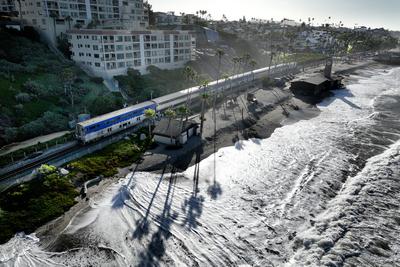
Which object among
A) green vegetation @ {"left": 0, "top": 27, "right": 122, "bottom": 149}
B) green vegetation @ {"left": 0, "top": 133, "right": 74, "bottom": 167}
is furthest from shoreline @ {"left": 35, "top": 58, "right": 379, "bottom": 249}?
green vegetation @ {"left": 0, "top": 27, "right": 122, "bottom": 149}

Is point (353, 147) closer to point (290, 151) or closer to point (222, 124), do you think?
point (290, 151)

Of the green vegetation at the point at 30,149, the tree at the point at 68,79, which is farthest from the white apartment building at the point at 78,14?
the green vegetation at the point at 30,149

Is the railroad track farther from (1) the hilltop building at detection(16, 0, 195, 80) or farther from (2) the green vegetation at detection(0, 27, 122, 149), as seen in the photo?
(1) the hilltop building at detection(16, 0, 195, 80)

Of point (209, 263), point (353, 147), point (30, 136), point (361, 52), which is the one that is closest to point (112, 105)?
point (30, 136)

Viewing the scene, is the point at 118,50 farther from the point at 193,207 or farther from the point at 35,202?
the point at 193,207

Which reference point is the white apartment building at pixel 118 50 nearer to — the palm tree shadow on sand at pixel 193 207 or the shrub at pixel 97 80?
the shrub at pixel 97 80
